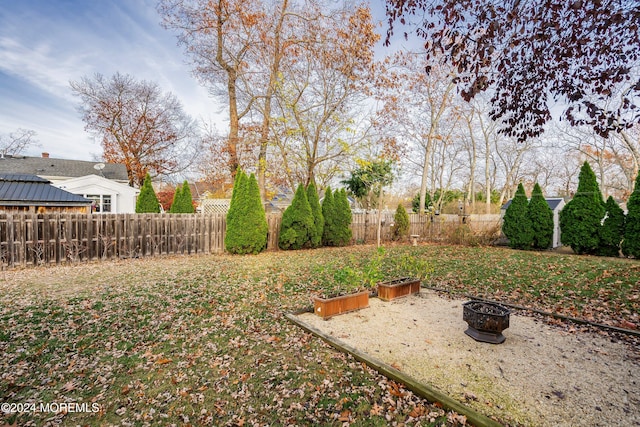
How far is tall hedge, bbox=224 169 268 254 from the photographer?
10242mm

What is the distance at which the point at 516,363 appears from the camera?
314cm

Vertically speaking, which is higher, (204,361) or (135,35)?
(135,35)

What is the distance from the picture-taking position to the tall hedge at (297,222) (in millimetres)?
11367

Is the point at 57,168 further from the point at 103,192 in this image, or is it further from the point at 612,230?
the point at 612,230

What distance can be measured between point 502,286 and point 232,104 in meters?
12.6

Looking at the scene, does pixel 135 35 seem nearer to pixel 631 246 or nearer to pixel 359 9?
pixel 359 9

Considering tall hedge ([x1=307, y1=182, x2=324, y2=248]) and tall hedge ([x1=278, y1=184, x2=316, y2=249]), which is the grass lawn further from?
tall hedge ([x1=307, y1=182, x2=324, y2=248])

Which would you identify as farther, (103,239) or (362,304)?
(103,239)

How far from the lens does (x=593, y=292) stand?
5.64 meters

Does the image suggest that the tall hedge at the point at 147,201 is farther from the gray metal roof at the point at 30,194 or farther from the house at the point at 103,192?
the house at the point at 103,192

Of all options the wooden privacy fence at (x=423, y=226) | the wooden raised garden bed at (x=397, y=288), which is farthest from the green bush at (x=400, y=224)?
the wooden raised garden bed at (x=397, y=288)

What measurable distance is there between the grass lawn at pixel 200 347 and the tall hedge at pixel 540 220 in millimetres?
5744

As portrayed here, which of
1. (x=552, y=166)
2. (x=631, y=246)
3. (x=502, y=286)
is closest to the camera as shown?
(x=502, y=286)

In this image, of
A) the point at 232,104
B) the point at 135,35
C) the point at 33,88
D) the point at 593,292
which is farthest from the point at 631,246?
the point at 33,88
